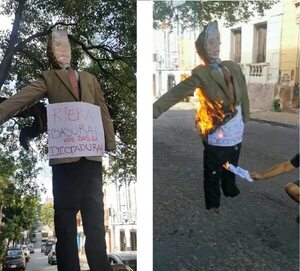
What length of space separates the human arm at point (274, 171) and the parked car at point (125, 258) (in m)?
0.74

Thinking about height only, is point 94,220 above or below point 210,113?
below

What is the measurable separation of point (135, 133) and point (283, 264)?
993mm

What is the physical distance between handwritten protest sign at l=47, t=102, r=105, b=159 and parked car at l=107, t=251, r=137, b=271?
54 centimetres

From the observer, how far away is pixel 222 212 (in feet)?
7.71

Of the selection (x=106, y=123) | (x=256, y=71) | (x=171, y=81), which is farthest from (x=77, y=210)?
(x=256, y=71)

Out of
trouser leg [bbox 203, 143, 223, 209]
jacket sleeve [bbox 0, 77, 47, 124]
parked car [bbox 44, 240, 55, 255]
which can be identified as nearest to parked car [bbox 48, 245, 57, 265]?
parked car [bbox 44, 240, 55, 255]

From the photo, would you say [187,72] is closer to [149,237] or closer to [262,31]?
[262,31]

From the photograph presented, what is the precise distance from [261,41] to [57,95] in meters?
1.07

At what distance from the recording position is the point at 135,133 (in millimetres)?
2348

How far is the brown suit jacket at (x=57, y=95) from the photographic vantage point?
2.33 metres

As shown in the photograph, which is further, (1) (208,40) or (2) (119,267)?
(2) (119,267)

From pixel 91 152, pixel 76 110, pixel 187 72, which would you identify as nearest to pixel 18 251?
pixel 91 152

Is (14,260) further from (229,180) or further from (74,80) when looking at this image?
(229,180)

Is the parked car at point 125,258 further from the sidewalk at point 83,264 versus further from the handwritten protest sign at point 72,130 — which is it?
the handwritten protest sign at point 72,130
